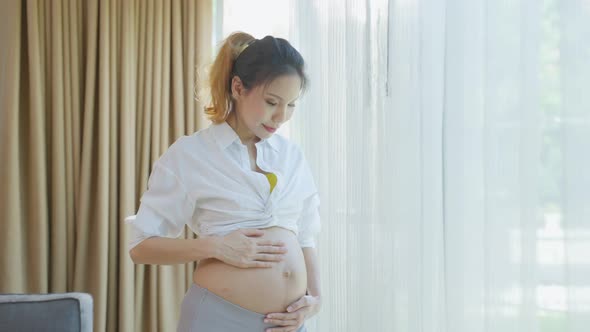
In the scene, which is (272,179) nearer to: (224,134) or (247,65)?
(224,134)

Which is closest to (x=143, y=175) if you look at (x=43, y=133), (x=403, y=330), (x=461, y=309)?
Answer: (x=43, y=133)

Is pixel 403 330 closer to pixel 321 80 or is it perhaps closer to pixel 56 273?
pixel 321 80

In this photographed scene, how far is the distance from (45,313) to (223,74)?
3.49ft

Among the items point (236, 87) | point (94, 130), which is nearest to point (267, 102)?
point (236, 87)

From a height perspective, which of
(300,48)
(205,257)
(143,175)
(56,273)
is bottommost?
(56,273)

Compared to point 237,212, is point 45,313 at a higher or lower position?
lower

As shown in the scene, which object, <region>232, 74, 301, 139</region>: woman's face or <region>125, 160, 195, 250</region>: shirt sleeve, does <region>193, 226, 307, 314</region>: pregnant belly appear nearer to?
<region>125, 160, 195, 250</region>: shirt sleeve

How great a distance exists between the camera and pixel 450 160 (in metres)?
1.74

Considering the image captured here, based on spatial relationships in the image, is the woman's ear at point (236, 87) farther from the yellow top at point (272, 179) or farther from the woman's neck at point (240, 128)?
the yellow top at point (272, 179)

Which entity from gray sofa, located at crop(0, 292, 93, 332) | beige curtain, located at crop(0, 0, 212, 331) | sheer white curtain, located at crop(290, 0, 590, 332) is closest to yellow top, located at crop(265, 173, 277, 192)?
sheer white curtain, located at crop(290, 0, 590, 332)

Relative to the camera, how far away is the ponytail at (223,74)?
156cm

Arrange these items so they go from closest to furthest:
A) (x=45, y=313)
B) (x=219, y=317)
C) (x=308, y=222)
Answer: (x=219, y=317)
(x=308, y=222)
(x=45, y=313)

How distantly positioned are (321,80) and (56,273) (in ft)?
4.52

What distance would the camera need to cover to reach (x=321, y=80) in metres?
2.22
